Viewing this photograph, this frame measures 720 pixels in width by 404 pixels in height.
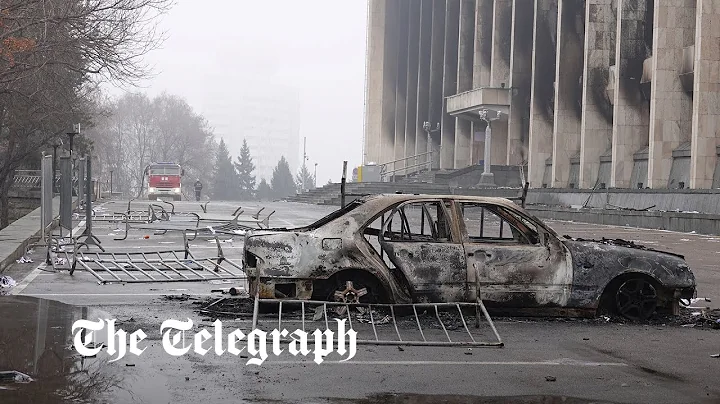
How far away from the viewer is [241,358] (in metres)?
8.55

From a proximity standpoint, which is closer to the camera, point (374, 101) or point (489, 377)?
point (489, 377)

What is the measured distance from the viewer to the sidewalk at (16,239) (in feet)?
55.8

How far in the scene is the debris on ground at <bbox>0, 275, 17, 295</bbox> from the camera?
13682mm

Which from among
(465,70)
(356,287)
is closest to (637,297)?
(356,287)

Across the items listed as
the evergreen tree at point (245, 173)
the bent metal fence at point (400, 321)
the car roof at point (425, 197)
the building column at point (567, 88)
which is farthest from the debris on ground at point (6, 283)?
the evergreen tree at point (245, 173)

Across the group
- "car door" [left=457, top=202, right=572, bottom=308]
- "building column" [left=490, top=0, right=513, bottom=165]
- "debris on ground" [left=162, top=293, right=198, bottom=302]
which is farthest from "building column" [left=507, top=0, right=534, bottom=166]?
"car door" [left=457, top=202, right=572, bottom=308]

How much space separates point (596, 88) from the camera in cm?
5597

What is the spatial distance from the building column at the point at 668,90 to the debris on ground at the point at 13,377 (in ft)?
139

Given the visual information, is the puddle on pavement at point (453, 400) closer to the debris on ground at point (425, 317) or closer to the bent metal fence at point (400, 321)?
the bent metal fence at point (400, 321)

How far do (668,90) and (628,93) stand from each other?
5.07m

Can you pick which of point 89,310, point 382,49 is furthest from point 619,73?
point 382,49

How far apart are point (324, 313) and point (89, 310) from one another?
2.77 m

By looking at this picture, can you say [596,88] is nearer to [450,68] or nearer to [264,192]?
[450,68]

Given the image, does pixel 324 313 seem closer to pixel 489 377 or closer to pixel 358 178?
pixel 489 377
